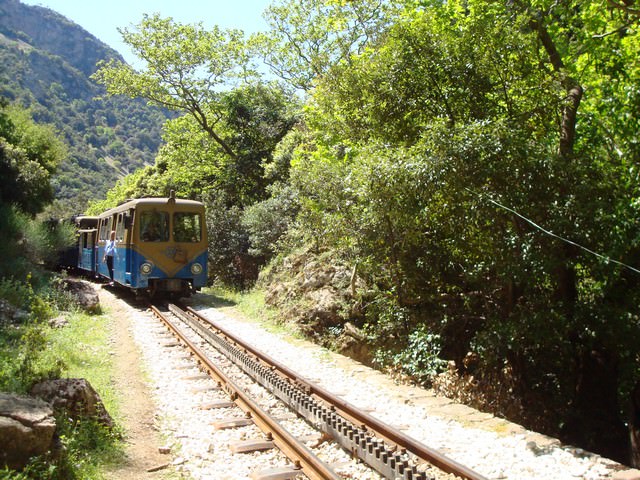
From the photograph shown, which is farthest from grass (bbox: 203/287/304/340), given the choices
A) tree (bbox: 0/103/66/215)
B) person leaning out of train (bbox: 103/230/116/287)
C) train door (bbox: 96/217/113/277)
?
tree (bbox: 0/103/66/215)

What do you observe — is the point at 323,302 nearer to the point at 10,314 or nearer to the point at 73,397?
the point at 10,314

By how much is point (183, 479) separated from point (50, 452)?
1.11m

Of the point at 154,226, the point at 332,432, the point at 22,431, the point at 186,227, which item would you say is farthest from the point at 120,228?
the point at 22,431

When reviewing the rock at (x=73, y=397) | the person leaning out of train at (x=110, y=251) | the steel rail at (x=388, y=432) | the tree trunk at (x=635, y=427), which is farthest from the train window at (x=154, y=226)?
the tree trunk at (x=635, y=427)

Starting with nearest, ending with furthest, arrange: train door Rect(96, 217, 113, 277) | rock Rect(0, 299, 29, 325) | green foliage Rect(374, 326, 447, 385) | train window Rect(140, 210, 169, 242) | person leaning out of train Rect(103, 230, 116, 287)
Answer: green foliage Rect(374, 326, 447, 385) → rock Rect(0, 299, 29, 325) → train window Rect(140, 210, 169, 242) → person leaning out of train Rect(103, 230, 116, 287) → train door Rect(96, 217, 113, 277)

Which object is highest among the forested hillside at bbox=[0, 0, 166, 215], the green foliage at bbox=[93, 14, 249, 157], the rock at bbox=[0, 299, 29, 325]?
the forested hillside at bbox=[0, 0, 166, 215]

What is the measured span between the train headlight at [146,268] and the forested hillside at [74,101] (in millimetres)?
71192

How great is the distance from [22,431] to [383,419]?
3651 millimetres

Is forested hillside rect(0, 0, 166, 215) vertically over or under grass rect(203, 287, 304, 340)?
over

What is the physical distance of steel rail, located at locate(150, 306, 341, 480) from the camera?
460cm

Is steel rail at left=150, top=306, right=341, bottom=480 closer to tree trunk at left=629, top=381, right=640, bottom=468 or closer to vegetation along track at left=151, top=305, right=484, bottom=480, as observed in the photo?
vegetation along track at left=151, top=305, right=484, bottom=480

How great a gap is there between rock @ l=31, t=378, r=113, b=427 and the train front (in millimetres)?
9725

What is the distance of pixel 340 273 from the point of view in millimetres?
12148

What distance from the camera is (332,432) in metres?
5.49
